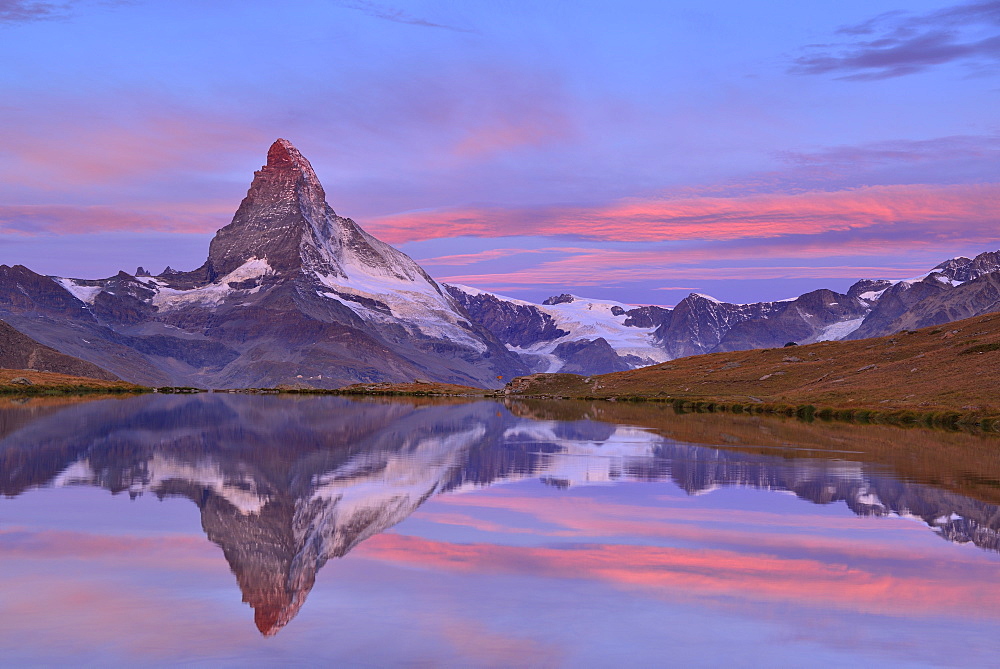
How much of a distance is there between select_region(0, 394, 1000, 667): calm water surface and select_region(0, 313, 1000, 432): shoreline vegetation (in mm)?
48322

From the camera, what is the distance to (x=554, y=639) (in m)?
17.7

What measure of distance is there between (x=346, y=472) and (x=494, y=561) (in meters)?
21.5

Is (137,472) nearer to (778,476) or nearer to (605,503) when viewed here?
(605,503)

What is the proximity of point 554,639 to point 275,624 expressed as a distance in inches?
194

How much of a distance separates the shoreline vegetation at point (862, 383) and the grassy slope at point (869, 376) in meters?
0.19

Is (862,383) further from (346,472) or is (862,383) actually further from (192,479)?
(192,479)

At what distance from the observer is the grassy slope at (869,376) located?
109625mm

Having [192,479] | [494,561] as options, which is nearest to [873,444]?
[192,479]

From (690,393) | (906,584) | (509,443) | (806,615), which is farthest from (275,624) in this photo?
(690,393)

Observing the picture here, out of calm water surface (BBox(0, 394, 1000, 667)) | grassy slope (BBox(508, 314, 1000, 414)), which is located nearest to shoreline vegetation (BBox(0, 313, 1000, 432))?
grassy slope (BBox(508, 314, 1000, 414))

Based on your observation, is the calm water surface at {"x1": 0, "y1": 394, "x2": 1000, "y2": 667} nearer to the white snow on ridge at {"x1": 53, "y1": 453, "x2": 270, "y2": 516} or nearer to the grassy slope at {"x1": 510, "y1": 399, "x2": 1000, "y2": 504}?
A: the white snow on ridge at {"x1": 53, "y1": 453, "x2": 270, "y2": 516}

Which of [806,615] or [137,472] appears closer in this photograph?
[806,615]

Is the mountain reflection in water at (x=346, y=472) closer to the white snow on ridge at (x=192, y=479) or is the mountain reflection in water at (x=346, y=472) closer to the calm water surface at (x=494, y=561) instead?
the white snow on ridge at (x=192, y=479)

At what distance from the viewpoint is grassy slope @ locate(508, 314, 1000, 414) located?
10962cm
